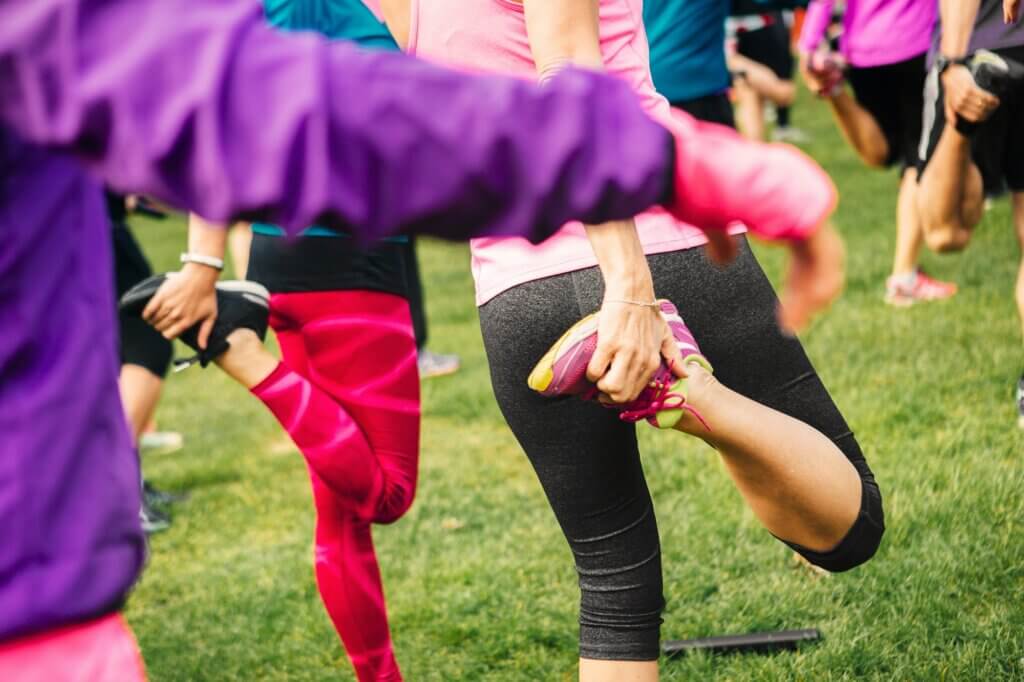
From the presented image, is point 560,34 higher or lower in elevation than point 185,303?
higher

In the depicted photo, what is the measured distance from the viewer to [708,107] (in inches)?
152

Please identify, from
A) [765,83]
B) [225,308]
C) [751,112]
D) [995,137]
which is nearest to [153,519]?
[225,308]

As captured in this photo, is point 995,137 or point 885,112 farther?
point 885,112

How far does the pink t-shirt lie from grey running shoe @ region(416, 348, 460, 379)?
14.0 feet

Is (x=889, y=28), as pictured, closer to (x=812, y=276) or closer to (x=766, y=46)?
(x=812, y=276)

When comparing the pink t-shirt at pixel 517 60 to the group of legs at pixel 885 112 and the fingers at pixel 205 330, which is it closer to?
the fingers at pixel 205 330

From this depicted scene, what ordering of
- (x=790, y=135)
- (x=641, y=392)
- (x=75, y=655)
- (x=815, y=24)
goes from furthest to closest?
(x=790, y=135), (x=815, y=24), (x=641, y=392), (x=75, y=655)

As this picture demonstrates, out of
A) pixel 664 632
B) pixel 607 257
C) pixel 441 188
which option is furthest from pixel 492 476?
pixel 441 188

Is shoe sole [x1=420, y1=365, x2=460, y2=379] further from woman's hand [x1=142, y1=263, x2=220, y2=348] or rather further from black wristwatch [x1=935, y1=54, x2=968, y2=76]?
woman's hand [x1=142, y1=263, x2=220, y2=348]

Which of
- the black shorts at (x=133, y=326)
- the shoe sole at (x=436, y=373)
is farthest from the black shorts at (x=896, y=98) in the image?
the black shorts at (x=133, y=326)

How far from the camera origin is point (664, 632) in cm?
314

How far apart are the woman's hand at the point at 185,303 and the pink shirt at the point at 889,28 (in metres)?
3.18

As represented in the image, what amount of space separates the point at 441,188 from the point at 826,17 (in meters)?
4.36

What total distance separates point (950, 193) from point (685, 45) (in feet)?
3.17
